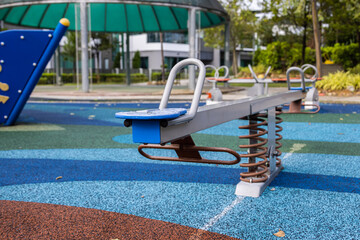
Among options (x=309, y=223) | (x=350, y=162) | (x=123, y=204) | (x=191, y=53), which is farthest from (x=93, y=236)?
(x=191, y=53)

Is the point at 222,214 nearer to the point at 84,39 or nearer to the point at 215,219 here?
the point at 215,219

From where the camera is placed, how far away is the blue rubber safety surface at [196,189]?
9.90 ft

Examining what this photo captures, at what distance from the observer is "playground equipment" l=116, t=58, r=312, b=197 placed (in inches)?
84.1

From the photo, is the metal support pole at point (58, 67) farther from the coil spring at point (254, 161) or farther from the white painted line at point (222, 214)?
the white painted line at point (222, 214)

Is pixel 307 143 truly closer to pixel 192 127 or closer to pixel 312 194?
pixel 312 194

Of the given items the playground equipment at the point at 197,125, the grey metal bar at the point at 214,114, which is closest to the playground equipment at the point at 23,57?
the playground equipment at the point at 197,125

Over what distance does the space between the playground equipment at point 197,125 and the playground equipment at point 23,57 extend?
500 centimetres

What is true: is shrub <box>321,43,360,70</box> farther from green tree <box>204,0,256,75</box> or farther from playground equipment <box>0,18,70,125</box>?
playground equipment <box>0,18,70,125</box>

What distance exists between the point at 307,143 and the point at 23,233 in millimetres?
4758

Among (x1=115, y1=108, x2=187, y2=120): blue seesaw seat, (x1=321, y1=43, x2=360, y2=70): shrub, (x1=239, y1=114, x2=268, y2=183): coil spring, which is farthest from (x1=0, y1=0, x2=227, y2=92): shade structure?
(x1=115, y1=108, x2=187, y2=120): blue seesaw seat

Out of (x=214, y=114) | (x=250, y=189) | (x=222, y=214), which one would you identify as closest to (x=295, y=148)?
(x=250, y=189)

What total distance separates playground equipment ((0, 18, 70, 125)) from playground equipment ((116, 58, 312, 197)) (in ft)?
16.4

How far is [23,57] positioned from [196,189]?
5.47 m

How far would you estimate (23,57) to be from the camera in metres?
7.91
